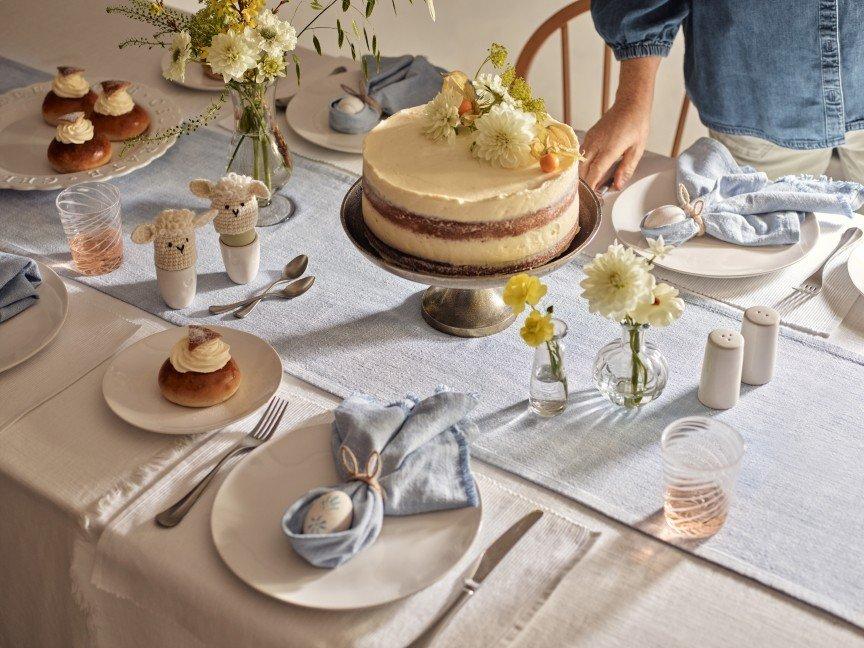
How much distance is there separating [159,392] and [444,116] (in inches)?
20.5

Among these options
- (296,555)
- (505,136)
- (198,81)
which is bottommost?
(296,555)

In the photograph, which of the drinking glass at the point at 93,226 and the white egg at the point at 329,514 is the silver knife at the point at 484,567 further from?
the drinking glass at the point at 93,226

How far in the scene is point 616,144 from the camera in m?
1.65

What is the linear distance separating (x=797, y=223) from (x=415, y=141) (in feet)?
1.95

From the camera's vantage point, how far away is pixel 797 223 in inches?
57.4

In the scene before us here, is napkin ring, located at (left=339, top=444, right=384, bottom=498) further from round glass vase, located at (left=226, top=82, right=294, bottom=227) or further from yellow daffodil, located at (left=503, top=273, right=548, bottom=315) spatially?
round glass vase, located at (left=226, top=82, right=294, bottom=227)

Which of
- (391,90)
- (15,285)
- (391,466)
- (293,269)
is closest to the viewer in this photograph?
(391,466)

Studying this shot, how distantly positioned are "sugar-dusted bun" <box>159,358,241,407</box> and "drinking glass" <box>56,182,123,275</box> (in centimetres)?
35

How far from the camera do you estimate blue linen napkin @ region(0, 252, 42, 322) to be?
138 cm

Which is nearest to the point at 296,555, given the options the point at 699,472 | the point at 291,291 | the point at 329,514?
the point at 329,514

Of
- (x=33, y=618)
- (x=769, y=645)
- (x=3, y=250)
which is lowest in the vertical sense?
(x=33, y=618)

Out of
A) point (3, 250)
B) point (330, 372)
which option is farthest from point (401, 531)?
point (3, 250)

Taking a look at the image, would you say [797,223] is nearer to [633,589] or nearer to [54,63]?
[633,589]

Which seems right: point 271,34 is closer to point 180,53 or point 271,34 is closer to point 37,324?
point 180,53
